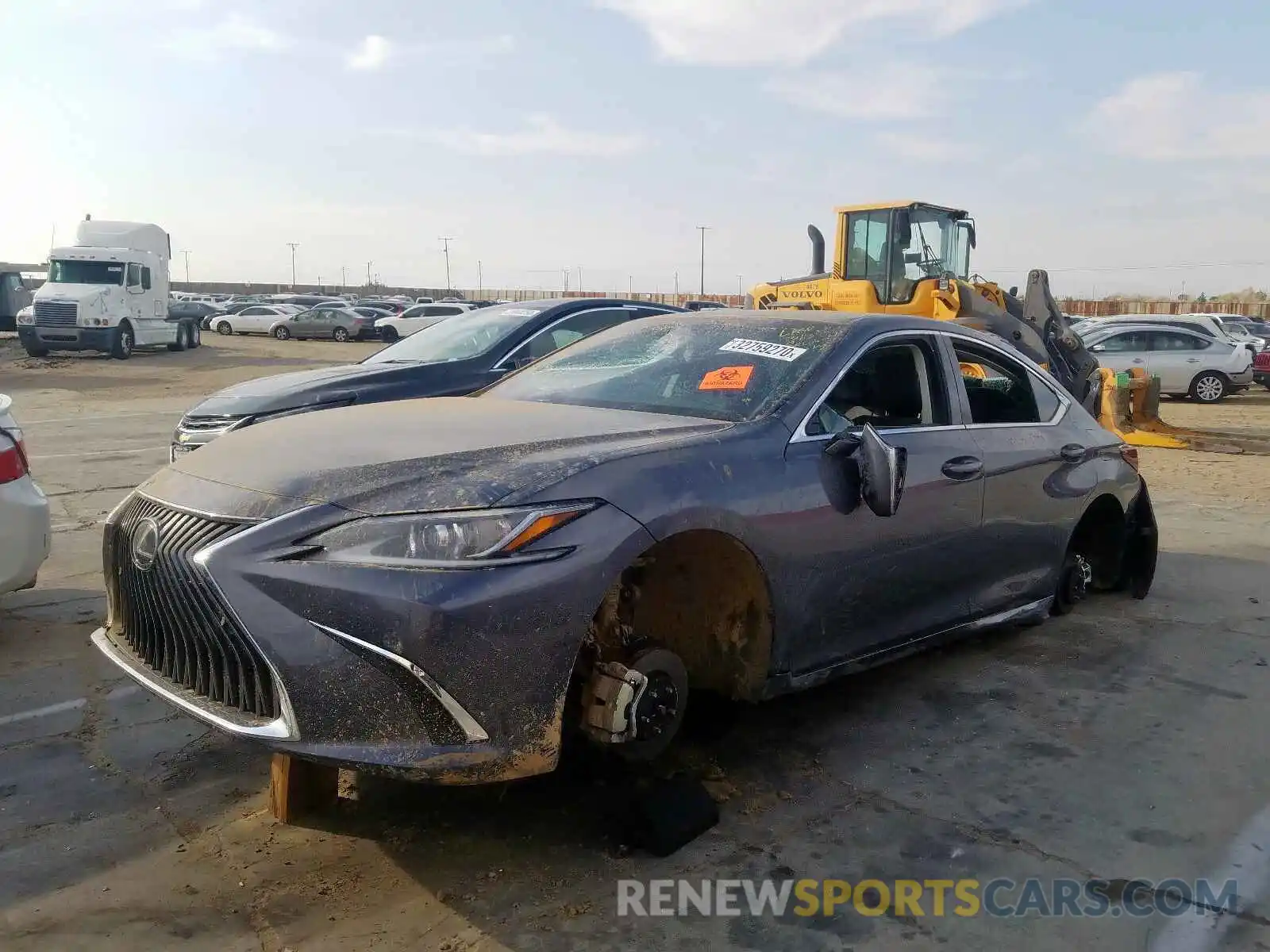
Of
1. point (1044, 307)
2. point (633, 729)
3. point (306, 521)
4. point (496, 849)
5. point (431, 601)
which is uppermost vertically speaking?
point (1044, 307)

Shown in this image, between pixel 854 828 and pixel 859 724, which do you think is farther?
pixel 859 724

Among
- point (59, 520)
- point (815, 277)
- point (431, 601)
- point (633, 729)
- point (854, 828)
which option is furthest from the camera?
point (815, 277)

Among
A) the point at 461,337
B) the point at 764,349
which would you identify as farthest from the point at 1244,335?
the point at 764,349

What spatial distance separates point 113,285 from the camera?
27625mm

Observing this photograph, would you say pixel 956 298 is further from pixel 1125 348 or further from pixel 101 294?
pixel 101 294

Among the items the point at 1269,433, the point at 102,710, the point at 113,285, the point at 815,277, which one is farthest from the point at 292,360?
the point at 102,710

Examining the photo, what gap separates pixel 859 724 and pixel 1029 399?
2.02 metres

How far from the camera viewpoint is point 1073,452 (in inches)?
209

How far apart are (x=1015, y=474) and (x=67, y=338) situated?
2758 centimetres

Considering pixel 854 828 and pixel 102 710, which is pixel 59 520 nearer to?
pixel 102 710

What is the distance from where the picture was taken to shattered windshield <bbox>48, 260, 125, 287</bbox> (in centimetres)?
2738

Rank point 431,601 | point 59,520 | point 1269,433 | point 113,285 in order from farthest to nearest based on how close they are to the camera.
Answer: point 113,285
point 1269,433
point 59,520
point 431,601

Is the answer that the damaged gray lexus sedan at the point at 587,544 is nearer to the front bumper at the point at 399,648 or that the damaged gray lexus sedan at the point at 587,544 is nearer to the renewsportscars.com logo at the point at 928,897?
the front bumper at the point at 399,648

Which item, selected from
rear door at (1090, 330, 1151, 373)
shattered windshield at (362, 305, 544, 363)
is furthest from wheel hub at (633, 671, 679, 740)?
rear door at (1090, 330, 1151, 373)
